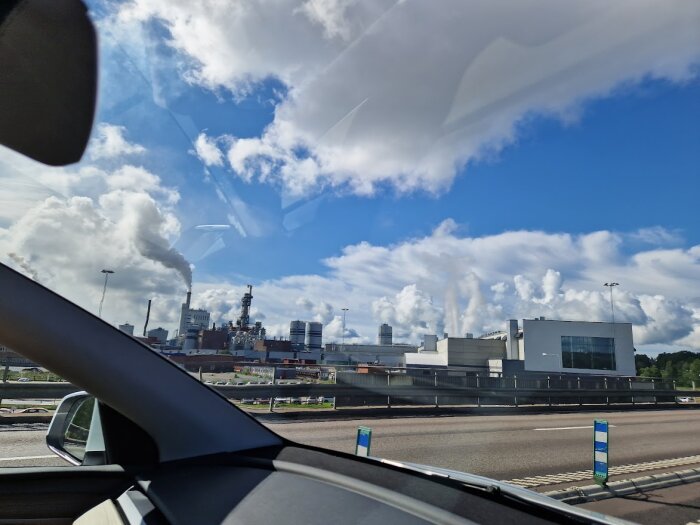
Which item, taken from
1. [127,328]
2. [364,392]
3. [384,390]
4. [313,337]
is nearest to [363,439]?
[384,390]

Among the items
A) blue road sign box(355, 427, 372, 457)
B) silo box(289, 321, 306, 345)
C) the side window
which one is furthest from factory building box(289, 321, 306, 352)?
blue road sign box(355, 427, 372, 457)

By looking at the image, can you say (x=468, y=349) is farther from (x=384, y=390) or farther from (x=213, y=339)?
(x=213, y=339)

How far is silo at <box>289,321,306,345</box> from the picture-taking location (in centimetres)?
253

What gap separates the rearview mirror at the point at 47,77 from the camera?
1.78m

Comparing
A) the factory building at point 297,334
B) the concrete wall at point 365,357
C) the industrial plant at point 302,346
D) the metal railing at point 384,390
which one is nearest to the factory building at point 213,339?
the industrial plant at point 302,346

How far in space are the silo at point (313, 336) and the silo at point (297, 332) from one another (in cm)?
4

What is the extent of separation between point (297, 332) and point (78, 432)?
119cm

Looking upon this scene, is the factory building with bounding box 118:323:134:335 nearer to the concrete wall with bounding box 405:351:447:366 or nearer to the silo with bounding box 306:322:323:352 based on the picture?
the silo with bounding box 306:322:323:352

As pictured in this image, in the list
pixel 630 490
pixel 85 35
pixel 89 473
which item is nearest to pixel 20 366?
pixel 89 473

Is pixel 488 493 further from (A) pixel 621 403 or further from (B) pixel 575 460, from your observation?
(A) pixel 621 403

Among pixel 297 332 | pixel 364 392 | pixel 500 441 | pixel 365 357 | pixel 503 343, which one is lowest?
pixel 500 441

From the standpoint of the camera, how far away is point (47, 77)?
6.06 feet

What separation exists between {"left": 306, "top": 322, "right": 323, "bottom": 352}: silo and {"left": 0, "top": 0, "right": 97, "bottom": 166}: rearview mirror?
4.76ft

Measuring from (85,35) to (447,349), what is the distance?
2.61 meters
